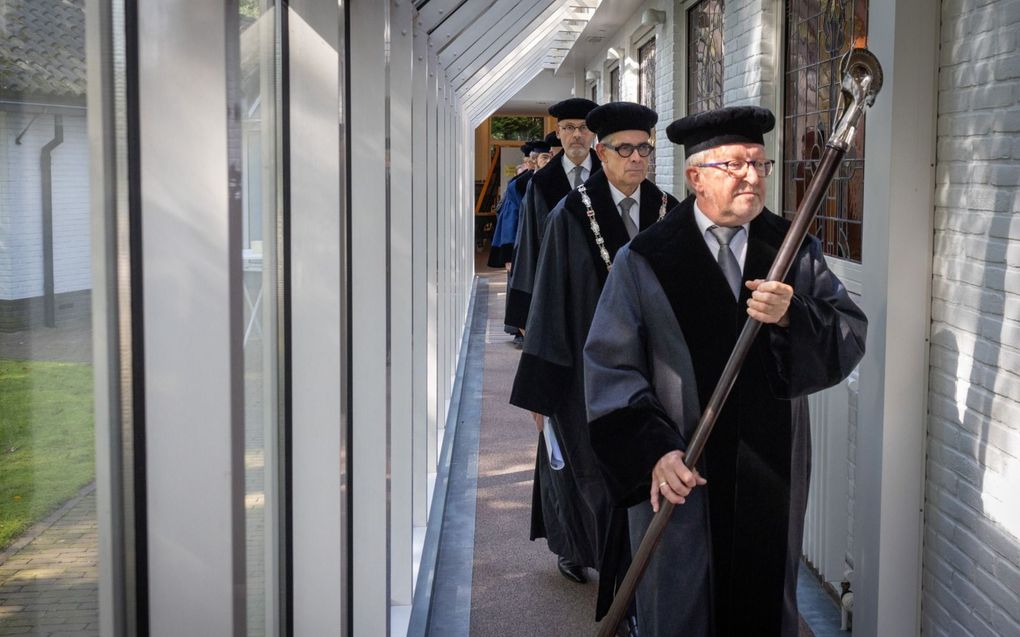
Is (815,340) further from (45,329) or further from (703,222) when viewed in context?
(45,329)

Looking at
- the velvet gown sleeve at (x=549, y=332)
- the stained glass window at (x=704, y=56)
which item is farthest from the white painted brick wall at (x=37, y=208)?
the stained glass window at (x=704, y=56)

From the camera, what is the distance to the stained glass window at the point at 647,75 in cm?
1241

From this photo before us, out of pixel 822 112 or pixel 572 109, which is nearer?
pixel 822 112

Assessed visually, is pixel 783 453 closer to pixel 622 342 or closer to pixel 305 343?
pixel 622 342

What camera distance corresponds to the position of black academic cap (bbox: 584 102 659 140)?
436 centimetres

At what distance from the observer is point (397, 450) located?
478 cm

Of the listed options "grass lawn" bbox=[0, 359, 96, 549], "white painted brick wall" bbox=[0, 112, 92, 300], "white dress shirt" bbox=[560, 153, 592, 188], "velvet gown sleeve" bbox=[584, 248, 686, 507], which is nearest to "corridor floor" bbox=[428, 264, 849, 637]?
"velvet gown sleeve" bbox=[584, 248, 686, 507]

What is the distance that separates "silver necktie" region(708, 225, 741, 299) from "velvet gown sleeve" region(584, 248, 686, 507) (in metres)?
0.23

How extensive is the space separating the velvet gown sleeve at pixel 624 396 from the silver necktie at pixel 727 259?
0.23 meters

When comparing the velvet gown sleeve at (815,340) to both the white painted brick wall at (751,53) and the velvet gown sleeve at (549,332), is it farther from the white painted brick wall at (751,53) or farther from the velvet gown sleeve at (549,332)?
the white painted brick wall at (751,53)

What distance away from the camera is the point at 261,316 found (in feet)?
8.66

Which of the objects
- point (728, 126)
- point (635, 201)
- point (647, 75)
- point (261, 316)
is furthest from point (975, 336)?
point (647, 75)

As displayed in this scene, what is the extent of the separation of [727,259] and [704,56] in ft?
21.5

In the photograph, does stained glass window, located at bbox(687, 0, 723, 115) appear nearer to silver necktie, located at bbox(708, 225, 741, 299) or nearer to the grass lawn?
silver necktie, located at bbox(708, 225, 741, 299)
